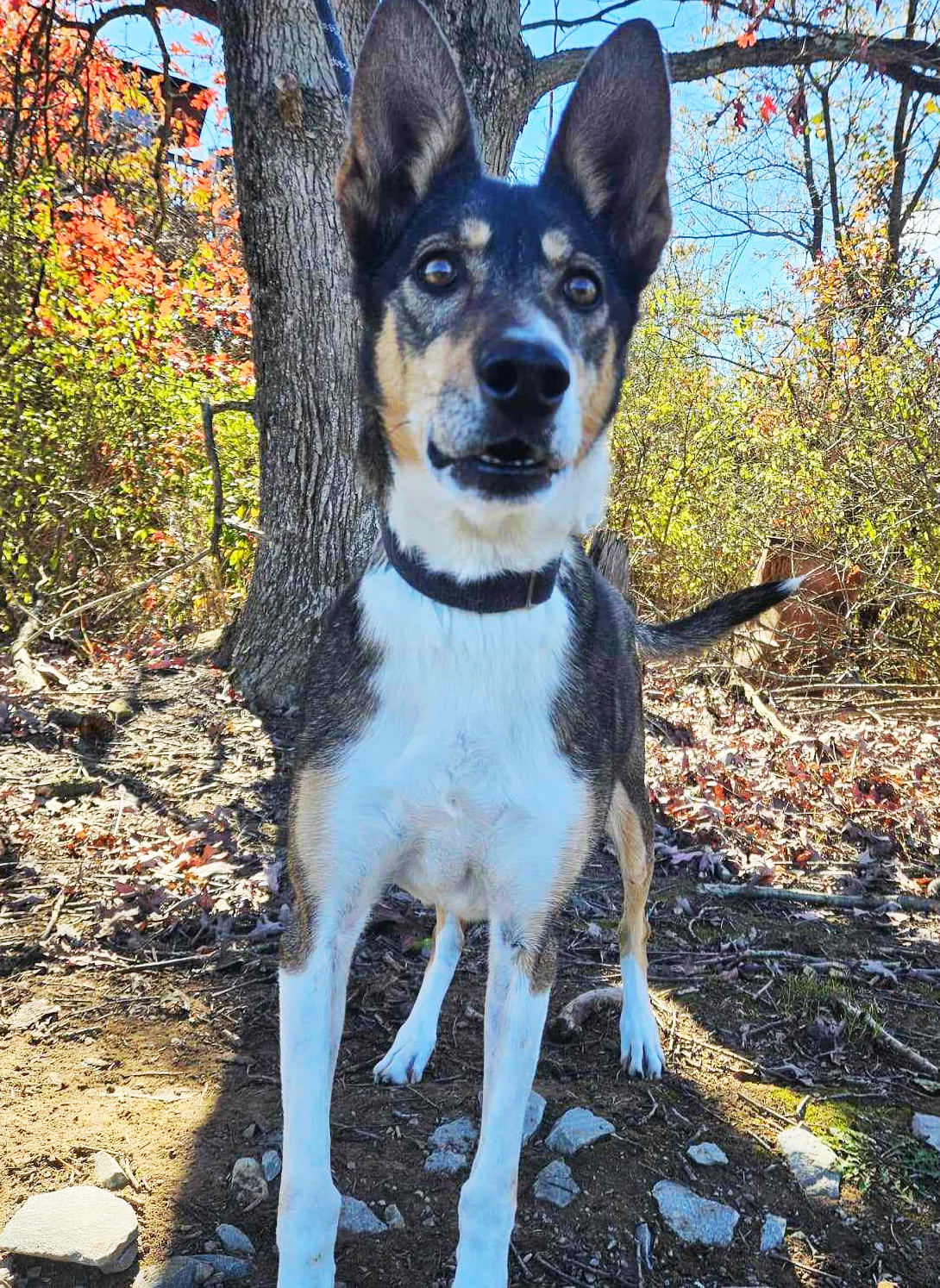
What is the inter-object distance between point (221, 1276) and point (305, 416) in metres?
3.71

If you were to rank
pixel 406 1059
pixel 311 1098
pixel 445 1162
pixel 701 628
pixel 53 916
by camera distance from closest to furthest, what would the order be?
pixel 311 1098
pixel 445 1162
pixel 406 1059
pixel 53 916
pixel 701 628

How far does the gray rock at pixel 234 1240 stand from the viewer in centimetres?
196

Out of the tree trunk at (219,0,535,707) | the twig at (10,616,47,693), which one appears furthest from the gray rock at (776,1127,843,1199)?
the twig at (10,616,47,693)

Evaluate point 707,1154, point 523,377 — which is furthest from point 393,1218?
point 523,377

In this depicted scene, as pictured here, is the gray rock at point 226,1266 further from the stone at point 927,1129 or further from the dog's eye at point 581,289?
the dog's eye at point 581,289

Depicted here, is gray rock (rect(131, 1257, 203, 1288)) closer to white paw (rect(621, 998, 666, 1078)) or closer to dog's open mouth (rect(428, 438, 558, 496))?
white paw (rect(621, 998, 666, 1078))

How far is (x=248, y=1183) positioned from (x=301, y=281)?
3.86 meters

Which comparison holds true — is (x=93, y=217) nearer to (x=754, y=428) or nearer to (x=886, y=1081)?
(x=754, y=428)

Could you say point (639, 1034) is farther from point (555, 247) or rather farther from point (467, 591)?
point (555, 247)

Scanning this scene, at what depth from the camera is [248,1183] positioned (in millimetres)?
2113

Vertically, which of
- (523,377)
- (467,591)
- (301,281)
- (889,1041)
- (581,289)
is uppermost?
(301,281)

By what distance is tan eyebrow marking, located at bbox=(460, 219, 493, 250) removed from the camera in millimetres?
2107

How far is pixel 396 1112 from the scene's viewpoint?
96.5 inches

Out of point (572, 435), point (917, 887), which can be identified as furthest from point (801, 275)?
point (572, 435)
